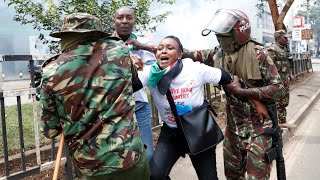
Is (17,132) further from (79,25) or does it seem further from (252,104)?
(79,25)

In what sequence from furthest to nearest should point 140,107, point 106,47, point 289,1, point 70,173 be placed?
point 289,1, point 70,173, point 140,107, point 106,47

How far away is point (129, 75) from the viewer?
198cm

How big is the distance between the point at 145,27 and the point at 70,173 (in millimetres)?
2850

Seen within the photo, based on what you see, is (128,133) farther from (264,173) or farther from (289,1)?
(289,1)

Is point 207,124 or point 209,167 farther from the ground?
point 207,124

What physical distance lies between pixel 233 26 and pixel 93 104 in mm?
1170

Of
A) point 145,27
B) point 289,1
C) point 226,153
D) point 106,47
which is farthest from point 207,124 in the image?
point 289,1

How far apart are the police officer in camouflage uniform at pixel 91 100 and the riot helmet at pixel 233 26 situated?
0.84 meters

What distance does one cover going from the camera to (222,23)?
2.54 m

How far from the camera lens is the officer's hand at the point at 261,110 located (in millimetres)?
2521

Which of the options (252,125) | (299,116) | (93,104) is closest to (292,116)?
(299,116)

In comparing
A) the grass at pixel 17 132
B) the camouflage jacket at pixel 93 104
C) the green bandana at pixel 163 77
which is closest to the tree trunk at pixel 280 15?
the grass at pixel 17 132

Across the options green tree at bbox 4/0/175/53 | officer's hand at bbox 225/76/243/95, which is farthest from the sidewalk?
green tree at bbox 4/0/175/53

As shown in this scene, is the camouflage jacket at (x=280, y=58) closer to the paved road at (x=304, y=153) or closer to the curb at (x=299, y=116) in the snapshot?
the curb at (x=299, y=116)
